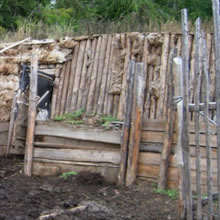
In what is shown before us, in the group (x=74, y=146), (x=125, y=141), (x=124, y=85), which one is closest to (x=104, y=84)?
(x=124, y=85)

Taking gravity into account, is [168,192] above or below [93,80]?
below

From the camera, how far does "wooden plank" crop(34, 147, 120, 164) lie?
18.2ft

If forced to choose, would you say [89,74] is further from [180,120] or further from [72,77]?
[180,120]

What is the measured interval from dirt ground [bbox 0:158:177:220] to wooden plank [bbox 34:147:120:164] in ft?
0.98

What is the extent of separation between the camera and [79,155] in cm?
585

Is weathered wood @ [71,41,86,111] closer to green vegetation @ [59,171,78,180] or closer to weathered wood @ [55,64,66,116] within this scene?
weathered wood @ [55,64,66,116]

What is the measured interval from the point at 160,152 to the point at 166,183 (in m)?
0.48

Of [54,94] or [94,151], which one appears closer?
[94,151]

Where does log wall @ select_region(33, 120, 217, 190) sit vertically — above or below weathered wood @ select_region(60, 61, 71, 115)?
below

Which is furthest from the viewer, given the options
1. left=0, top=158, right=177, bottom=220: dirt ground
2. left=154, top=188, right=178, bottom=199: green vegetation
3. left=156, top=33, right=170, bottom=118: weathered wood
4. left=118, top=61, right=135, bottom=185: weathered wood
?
left=156, top=33, right=170, bottom=118: weathered wood

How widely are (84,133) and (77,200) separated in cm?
153

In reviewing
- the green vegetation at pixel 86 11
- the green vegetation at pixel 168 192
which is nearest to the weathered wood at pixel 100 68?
the green vegetation at pixel 168 192

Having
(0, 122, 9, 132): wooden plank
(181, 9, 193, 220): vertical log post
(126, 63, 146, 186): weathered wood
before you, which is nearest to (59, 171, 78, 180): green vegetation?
(126, 63, 146, 186): weathered wood

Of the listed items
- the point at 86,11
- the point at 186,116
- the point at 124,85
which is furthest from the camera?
the point at 86,11
